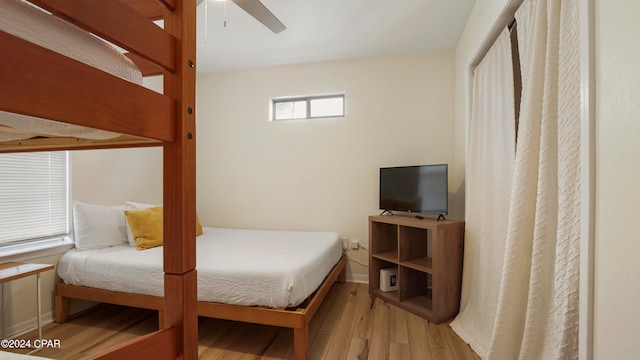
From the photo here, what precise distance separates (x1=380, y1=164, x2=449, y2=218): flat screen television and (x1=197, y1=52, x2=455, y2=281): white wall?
26 centimetres

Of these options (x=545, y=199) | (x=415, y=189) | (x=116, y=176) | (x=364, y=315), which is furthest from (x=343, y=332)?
(x=116, y=176)

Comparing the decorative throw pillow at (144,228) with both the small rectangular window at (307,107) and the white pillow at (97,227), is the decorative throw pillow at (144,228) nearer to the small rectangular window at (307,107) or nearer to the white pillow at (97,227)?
the white pillow at (97,227)

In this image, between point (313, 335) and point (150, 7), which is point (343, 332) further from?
point (150, 7)

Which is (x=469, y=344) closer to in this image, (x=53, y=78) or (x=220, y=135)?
(x=53, y=78)

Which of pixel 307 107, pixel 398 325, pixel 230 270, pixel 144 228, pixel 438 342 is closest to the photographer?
pixel 230 270

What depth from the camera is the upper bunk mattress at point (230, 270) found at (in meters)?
1.60

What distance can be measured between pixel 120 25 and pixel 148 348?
0.68m

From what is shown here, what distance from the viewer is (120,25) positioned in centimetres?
52

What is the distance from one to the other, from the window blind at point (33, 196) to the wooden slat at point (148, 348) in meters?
2.34

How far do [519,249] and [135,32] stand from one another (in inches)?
68.0

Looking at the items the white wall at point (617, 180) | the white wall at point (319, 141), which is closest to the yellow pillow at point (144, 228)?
the white wall at point (319, 141)

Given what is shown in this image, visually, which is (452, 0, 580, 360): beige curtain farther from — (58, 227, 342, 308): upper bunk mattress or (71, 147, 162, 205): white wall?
(71, 147, 162, 205): white wall

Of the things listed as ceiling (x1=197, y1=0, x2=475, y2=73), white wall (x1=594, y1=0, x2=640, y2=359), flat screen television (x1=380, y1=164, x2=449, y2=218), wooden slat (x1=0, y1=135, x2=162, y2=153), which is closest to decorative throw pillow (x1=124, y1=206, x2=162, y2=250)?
wooden slat (x1=0, y1=135, x2=162, y2=153)

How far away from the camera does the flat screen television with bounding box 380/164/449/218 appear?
2.32 meters
